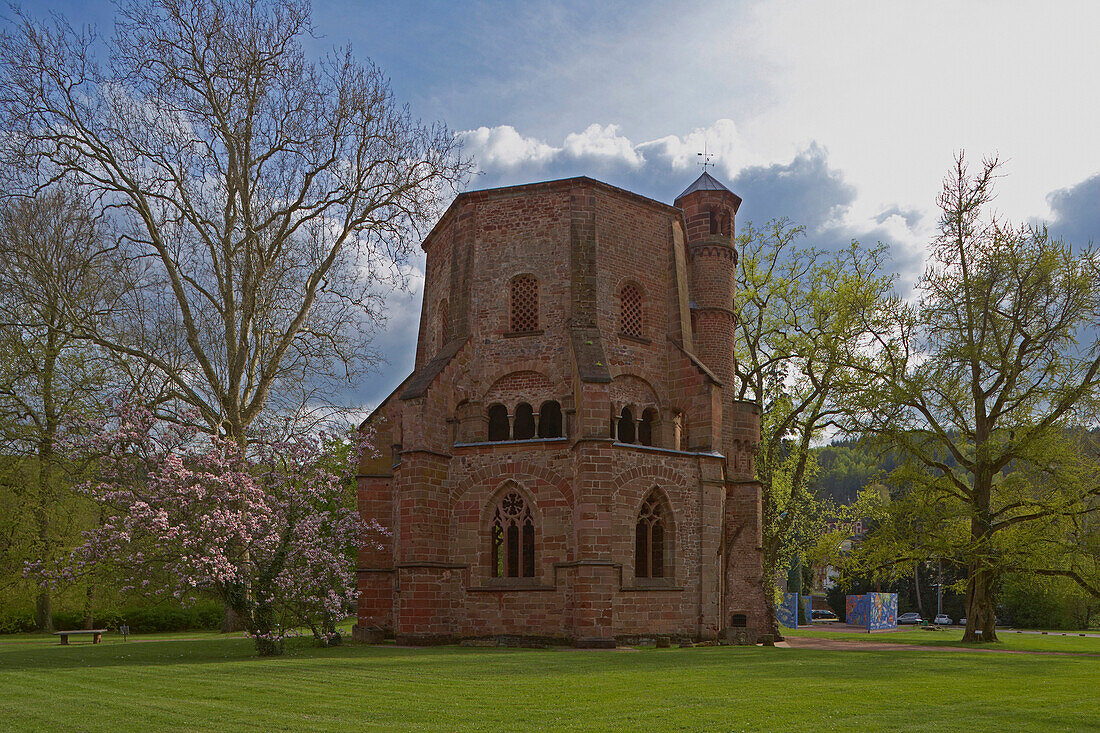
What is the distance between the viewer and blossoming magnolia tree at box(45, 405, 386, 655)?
56.4 feet

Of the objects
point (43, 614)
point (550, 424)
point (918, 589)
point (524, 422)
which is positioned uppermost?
point (524, 422)

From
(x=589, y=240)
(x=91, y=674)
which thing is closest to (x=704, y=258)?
(x=589, y=240)

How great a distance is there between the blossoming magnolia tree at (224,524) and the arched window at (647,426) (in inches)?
338

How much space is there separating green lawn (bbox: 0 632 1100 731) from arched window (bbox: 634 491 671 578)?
4.47 meters

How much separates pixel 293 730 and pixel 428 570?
511 inches

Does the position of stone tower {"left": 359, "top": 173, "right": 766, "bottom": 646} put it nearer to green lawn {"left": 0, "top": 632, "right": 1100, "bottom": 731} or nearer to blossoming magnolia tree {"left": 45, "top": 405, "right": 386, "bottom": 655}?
blossoming magnolia tree {"left": 45, "top": 405, "right": 386, "bottom": 655}

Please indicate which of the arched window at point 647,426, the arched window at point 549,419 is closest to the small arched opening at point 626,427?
the arched window at point 647,426

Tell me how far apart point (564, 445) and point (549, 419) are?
1.76 m

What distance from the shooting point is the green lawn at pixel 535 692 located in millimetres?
9078

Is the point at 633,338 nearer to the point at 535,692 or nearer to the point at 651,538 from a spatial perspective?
the point at 651,538

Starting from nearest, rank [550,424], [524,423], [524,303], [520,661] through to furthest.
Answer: [520,661]
[550,424]
[524,423]
[524,303]

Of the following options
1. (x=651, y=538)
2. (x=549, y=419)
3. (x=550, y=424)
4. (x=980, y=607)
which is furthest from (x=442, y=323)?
(x=980, y=607)

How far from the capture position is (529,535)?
878 inches

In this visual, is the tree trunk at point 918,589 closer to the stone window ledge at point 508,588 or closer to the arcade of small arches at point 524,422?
the arcade of small arches at point 524,422
